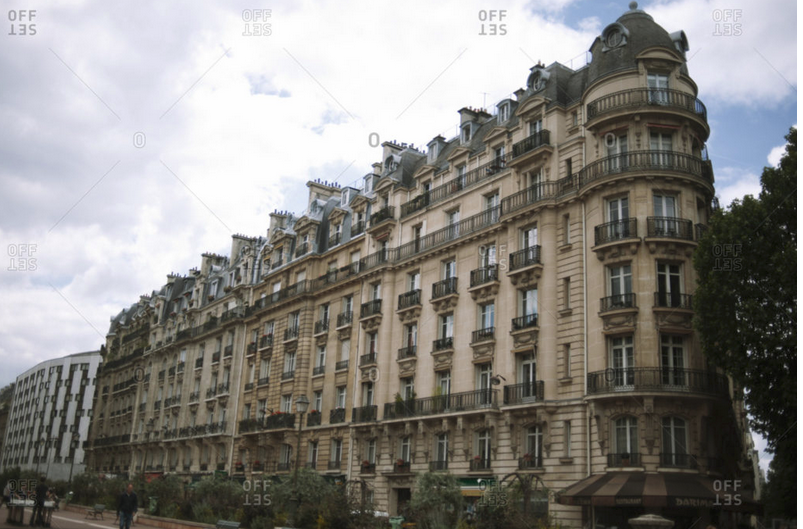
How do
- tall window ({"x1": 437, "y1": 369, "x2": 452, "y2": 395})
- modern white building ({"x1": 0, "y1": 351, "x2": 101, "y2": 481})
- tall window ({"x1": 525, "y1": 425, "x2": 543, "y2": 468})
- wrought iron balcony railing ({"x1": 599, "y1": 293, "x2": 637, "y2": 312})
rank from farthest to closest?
1. modern white building ({"x1": 0, "y1": 351, "x2": 101, "y2": 481})
2. tall window ({"x1": 437, "y1": 369, "x2": 452, "y2": 395})
3. tall window ({"x1": 525, "y1": 425, "x2": 543, "y2": 468})
4. wrought iron balcony railing ({"x1": 599, "y1": 293, "x2": 637, "y2": 312})

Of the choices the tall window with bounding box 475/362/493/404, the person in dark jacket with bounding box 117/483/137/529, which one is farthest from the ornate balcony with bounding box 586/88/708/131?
the person in dark jacket with bounding box 117/483/137/529

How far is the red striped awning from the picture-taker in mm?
22656

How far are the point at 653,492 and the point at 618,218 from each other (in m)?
9.96

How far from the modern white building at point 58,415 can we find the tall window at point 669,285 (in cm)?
8912

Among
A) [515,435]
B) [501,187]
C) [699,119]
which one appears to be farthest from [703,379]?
[501,187]

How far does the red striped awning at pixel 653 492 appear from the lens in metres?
22.7

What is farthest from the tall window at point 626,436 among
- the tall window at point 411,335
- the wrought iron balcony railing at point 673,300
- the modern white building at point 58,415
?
the modern white building at point 58,415

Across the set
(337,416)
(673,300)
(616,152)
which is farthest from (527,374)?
(337,416)

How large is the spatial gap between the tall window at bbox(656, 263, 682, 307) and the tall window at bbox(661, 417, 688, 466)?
3984mm

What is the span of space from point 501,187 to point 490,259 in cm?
334

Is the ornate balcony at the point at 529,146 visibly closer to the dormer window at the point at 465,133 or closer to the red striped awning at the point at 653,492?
the dormer window at the point at 465,133

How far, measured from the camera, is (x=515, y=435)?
2867 centimetres

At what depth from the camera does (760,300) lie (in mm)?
22547

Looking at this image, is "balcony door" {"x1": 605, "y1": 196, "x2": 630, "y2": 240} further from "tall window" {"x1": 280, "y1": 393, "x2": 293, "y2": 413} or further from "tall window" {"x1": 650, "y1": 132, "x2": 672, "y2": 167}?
"tall window" {"x1": 280, "y1": 393, "x2": 293, "y2": 413}
